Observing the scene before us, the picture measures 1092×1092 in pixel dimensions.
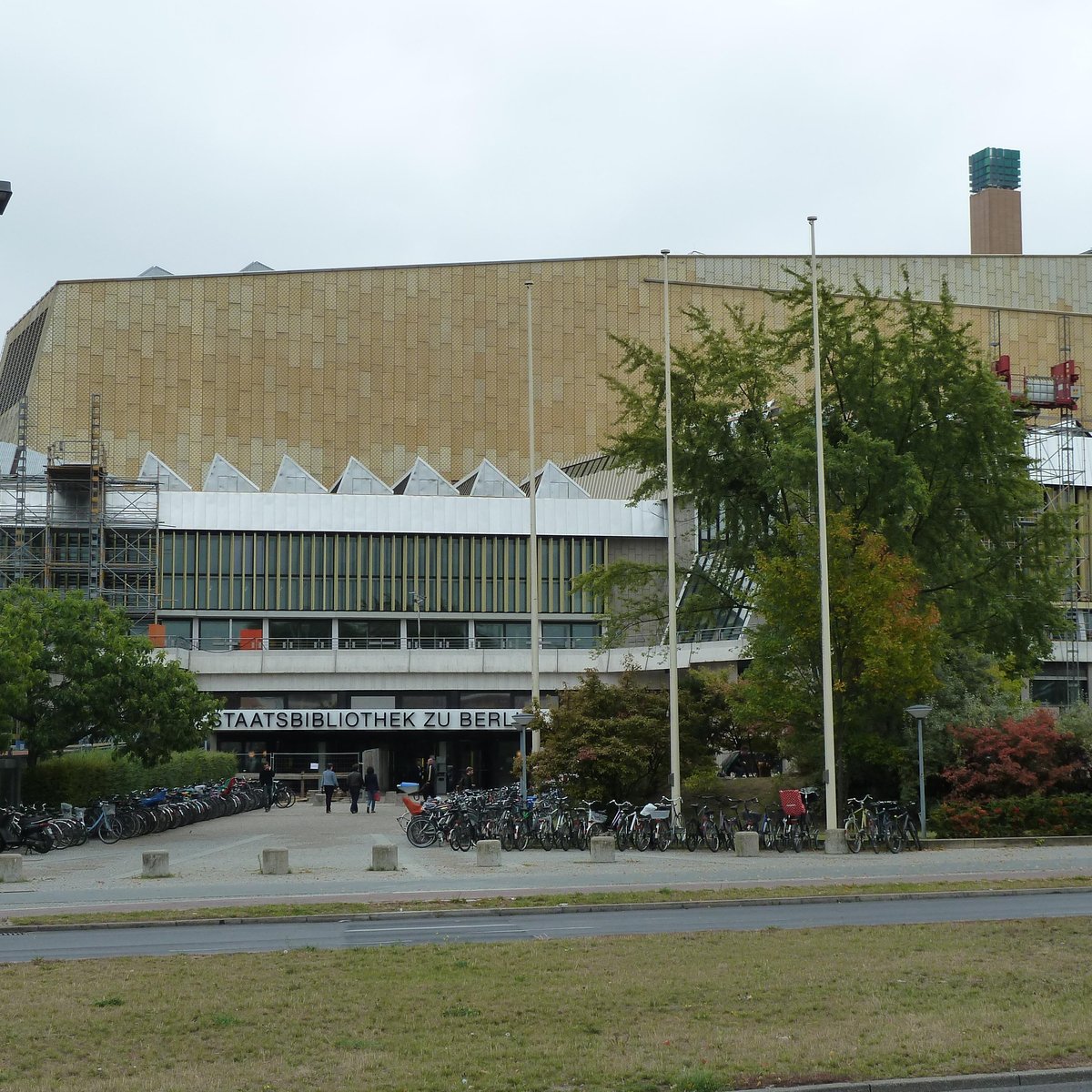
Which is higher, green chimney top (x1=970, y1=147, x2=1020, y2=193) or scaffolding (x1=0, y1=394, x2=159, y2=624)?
green chimney top (x1=970, y1=147, x2=1020, y2=193)

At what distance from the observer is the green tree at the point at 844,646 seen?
35938 millimetres

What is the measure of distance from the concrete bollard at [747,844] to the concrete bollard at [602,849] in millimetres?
2905

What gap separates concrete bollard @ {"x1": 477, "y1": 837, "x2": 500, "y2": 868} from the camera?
29.8m

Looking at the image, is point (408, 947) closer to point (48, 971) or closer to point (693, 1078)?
point (48, 971)

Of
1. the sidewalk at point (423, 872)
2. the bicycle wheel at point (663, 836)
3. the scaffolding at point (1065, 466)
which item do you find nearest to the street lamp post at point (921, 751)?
the sidewalk at point (423, 872)

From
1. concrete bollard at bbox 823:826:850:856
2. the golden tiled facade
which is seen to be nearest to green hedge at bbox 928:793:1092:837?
concrete bollard at bbox 823:826:850:856

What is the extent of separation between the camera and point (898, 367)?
140ft

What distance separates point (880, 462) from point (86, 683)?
21.3 m

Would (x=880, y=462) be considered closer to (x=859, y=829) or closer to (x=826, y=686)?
(x=826, y=686)

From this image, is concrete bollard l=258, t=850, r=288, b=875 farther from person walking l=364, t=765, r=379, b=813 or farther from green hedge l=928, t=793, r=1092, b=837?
person walking l=364, t=765, r=379, b=813

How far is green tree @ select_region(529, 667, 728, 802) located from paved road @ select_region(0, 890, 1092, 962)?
53.7ft

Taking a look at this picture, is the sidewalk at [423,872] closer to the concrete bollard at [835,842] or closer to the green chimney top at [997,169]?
the concrete bollard at [835,842]

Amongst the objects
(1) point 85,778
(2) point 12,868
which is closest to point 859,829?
(2) point 12,868

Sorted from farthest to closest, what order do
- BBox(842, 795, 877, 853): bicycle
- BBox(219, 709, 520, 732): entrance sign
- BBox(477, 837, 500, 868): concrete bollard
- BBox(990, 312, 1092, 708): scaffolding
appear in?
BBox(219, 709, 520, 732): entrance sign
BBox(990, 312, 1092, 708): scaffolding
BBox(842, 795, 877, 853): bicycle
BBox(477, 837, 500, 868): concrete bollard
